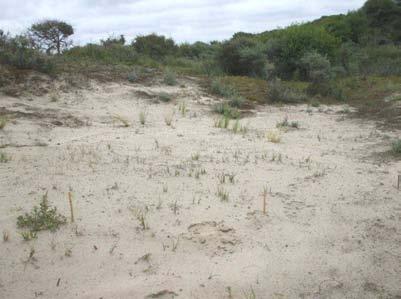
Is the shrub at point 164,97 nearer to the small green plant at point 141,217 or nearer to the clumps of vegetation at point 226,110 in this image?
the clumps of vegetation at point 226,110

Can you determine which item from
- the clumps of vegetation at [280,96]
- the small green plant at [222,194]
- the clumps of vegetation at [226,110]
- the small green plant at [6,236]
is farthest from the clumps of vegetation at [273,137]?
the small green plant at [6,236]

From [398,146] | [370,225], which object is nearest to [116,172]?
[370,225]

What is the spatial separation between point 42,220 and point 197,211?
148 cm

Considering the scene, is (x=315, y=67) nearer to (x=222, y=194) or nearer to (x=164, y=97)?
(x=164, y=97)

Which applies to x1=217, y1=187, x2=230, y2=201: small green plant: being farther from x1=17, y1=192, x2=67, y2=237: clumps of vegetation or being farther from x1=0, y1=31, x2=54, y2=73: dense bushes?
→ x1=0, y1=31, x2=54, y2=73: dense bushes

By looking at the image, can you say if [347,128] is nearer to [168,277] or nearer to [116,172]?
[116,172]

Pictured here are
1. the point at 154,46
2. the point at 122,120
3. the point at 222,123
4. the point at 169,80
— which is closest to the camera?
the point at 122,120

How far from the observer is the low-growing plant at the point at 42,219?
417 cm

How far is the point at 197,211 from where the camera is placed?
15.3 feet

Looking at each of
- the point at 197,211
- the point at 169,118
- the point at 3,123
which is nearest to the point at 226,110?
the point at 169,118

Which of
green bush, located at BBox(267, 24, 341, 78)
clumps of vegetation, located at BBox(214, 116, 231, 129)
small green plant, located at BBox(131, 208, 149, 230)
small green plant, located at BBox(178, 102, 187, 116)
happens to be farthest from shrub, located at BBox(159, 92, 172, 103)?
green bush, located at BBox(267, 24, 341, 78)

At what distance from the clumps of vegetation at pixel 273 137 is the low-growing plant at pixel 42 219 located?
382cm

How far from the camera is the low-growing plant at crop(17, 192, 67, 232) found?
13.7ft

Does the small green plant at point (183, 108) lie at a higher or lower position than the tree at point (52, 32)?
lower
